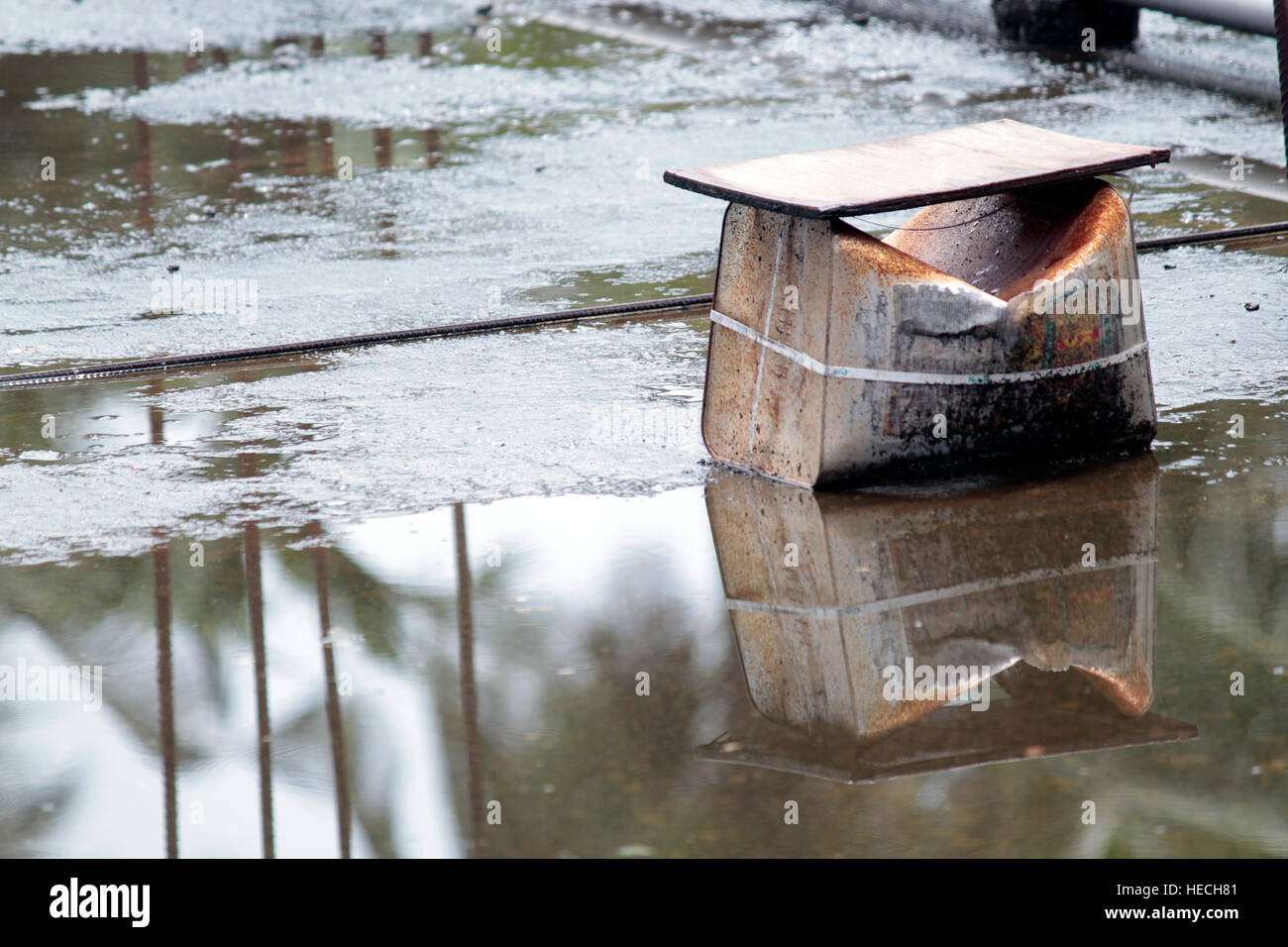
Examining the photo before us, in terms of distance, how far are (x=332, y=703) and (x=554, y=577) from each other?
0.81 m

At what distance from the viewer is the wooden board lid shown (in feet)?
14.5

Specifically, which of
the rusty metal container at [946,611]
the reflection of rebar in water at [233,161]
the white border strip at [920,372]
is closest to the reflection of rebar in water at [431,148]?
the reflection of rebar in water at [233,161]

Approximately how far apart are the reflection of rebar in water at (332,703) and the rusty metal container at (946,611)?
2.49ft

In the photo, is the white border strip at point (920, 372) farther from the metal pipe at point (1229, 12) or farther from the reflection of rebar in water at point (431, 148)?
the metal pipe at point (1229, 12)

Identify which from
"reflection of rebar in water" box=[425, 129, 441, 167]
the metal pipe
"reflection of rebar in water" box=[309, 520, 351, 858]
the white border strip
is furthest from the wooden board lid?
the metal pipe

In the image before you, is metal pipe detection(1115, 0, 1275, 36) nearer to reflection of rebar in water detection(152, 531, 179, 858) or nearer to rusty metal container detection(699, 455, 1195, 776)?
rusty metal container detection(699, 455, 1195, 776)

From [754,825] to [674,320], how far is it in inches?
139

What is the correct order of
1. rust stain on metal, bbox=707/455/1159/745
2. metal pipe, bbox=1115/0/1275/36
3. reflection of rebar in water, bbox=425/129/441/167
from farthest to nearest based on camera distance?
metal pipe, bbox=1115/0/1275/36 < reflection of rebar in water, bbox=425/129/441/167 < rust stain on metal, bbox=707/455/1159/745

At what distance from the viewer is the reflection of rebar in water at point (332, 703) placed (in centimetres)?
316

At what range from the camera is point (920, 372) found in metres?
4.55

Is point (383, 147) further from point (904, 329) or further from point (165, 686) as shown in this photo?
point (165, 686)

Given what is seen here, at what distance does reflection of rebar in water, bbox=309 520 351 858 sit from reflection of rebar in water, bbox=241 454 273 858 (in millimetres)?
130

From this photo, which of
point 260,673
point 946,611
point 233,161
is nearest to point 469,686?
point 260,673
